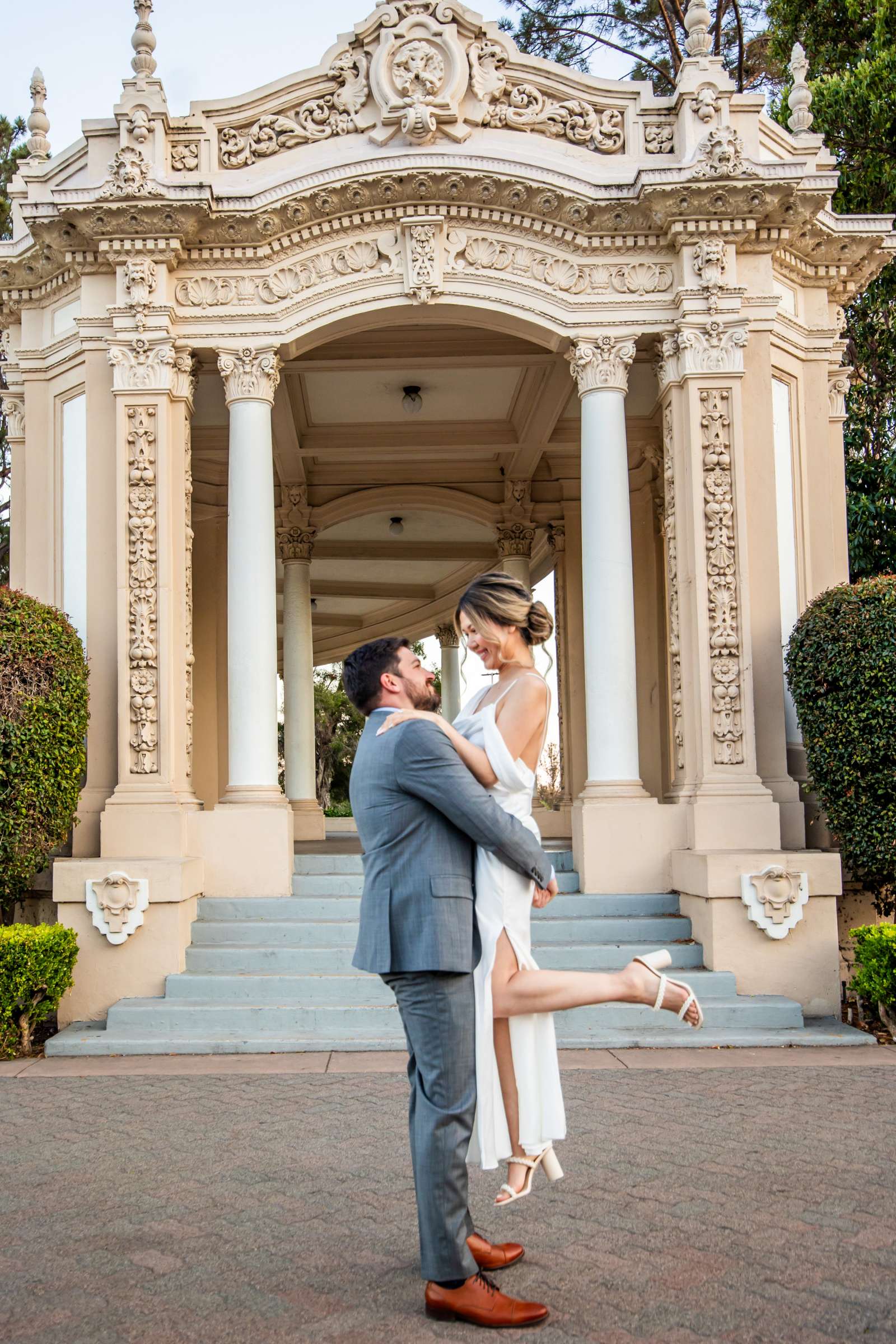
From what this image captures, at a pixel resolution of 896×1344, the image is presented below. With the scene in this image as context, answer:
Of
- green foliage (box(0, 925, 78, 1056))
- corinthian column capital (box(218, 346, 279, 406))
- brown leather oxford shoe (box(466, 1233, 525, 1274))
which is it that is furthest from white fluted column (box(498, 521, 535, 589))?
brown leather oxford shoe (box(466, 1233, 525, 1274))

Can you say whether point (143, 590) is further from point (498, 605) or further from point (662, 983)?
point (662, 983)

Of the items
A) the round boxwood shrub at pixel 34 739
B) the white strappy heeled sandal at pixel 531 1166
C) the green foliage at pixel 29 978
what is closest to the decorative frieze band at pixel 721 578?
the round boxwood shrub at pixel 34 739

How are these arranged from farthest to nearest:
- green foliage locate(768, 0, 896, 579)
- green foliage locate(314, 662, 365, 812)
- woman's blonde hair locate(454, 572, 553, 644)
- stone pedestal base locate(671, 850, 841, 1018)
Result: green foliage locate(314, 662, 365, 812), green foliage locate(768, 0, 896, 579), stone pedestal base locate(671, 850, 841, 1018), woman's blonde hair locate(454, 572, 553, 644)

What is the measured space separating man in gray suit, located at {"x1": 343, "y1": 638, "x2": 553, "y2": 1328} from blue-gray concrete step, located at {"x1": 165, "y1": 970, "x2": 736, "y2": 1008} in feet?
13.3

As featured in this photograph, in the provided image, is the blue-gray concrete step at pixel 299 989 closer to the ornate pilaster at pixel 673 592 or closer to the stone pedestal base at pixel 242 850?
the stone pedestal base at pixel 242 850

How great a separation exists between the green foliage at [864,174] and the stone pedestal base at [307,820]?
601 cm

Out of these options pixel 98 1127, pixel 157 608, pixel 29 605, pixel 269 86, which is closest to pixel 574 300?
pixel 269 86

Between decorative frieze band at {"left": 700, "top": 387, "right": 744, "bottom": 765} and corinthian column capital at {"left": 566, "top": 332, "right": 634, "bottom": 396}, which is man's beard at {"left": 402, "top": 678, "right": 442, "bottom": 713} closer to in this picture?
decorative frieze band at {"left": 700, "top": 387, "right": 744, "bottom": 765}

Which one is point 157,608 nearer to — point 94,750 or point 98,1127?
point 94,750

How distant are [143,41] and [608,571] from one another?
5036mm

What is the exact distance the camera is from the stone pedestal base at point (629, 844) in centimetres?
861

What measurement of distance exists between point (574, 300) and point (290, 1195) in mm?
6669

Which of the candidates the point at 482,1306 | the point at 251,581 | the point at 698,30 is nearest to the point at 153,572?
the point at 251,581

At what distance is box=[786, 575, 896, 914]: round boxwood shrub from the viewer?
25.1ft
